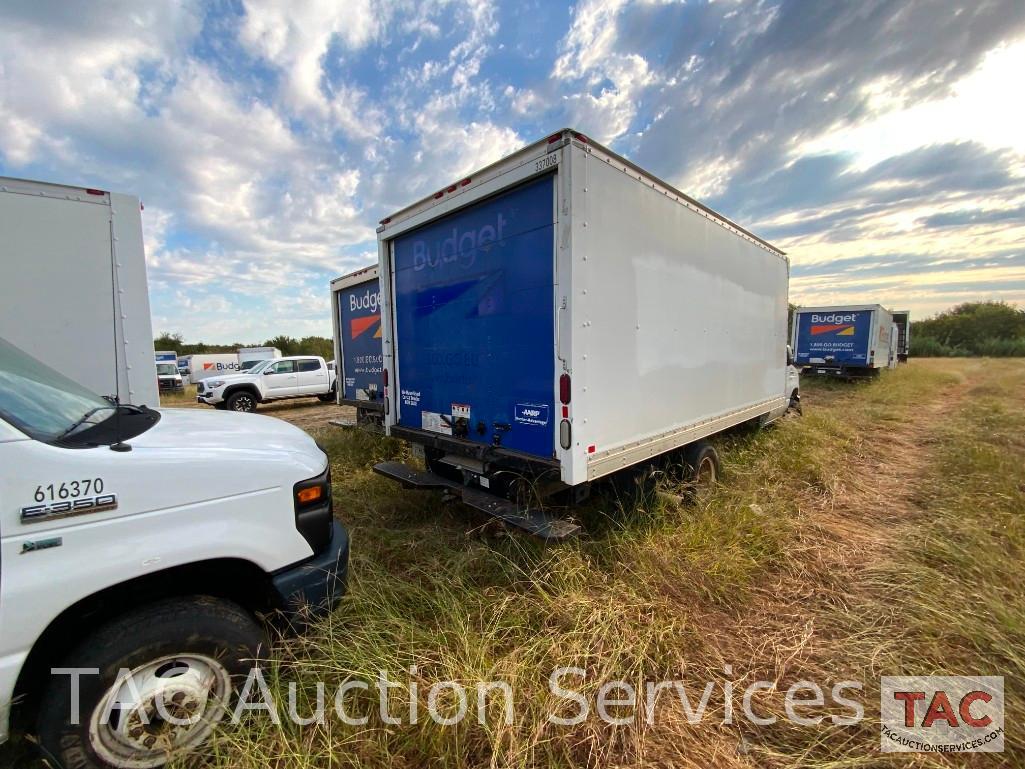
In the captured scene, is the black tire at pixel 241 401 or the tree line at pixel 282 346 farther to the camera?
the tree line at pixel 282 346

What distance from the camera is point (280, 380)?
590 inches

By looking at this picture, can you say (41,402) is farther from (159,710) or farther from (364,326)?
(364,326)

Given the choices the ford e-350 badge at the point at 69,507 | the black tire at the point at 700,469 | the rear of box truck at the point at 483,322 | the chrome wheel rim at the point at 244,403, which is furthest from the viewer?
the chrome wheel rim at the point at 244,403

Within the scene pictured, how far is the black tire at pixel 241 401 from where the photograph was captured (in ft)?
45.8

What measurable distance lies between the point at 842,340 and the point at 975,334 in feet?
167

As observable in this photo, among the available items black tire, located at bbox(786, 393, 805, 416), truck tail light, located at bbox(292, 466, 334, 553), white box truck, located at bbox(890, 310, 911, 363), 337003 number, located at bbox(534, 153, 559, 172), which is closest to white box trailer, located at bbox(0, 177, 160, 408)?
truck tail light, located at bbox(292, 466, 334, 553)

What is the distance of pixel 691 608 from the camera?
2902mm

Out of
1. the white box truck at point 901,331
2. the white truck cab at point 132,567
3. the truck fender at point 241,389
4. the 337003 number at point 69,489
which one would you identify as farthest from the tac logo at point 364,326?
the white box truck at point 901,331

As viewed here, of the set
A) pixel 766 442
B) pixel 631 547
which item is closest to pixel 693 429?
pixel 631 547

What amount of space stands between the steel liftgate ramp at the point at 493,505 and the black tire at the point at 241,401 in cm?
1204

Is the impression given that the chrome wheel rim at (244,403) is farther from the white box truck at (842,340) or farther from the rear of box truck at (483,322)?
the white box truck at (842,340)

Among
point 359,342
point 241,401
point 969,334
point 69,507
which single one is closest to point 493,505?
point 69,507

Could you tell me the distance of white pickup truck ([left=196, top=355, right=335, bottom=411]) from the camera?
13922 millimetres

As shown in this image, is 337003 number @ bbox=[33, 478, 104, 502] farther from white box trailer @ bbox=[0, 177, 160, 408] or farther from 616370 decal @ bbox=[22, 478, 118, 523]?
white box trailer @ bbox=[0, 177, 160, 408]
